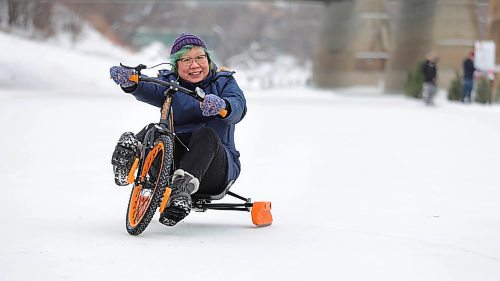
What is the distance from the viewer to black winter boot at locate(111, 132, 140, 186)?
676 cm

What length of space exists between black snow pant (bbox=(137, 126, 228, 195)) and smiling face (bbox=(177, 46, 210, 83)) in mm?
357


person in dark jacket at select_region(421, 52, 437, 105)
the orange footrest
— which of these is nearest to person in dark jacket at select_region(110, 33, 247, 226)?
the orange footrest

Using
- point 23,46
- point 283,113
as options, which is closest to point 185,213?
point 283,113

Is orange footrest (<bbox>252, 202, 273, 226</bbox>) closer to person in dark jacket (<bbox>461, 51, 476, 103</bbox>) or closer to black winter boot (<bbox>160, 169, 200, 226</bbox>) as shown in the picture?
black winter boot (<bbox>160, 169, 200, 226</bbox>)

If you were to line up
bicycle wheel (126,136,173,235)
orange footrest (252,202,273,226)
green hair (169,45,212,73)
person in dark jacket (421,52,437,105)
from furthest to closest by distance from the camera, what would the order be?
person in dark jacket (421,52,437,105), orange footrest (252,202,273,226), green hair (169,45,212,73), bicycle wheel (126,136,173,235)

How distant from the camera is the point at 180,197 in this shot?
6.56m

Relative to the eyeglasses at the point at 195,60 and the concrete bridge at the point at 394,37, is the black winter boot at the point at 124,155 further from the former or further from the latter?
the concrete bridge at the point at 394,37

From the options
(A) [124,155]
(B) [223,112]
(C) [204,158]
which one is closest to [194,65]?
(B) [223,112]

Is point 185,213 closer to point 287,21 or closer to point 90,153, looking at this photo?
point 90,153

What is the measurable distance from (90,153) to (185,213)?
7.23 meters

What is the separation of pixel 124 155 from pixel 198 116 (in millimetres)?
614

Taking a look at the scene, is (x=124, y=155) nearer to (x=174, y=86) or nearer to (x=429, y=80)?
(x=174, y=86)

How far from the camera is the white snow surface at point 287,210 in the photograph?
583 cm

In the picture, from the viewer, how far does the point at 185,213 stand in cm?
662
